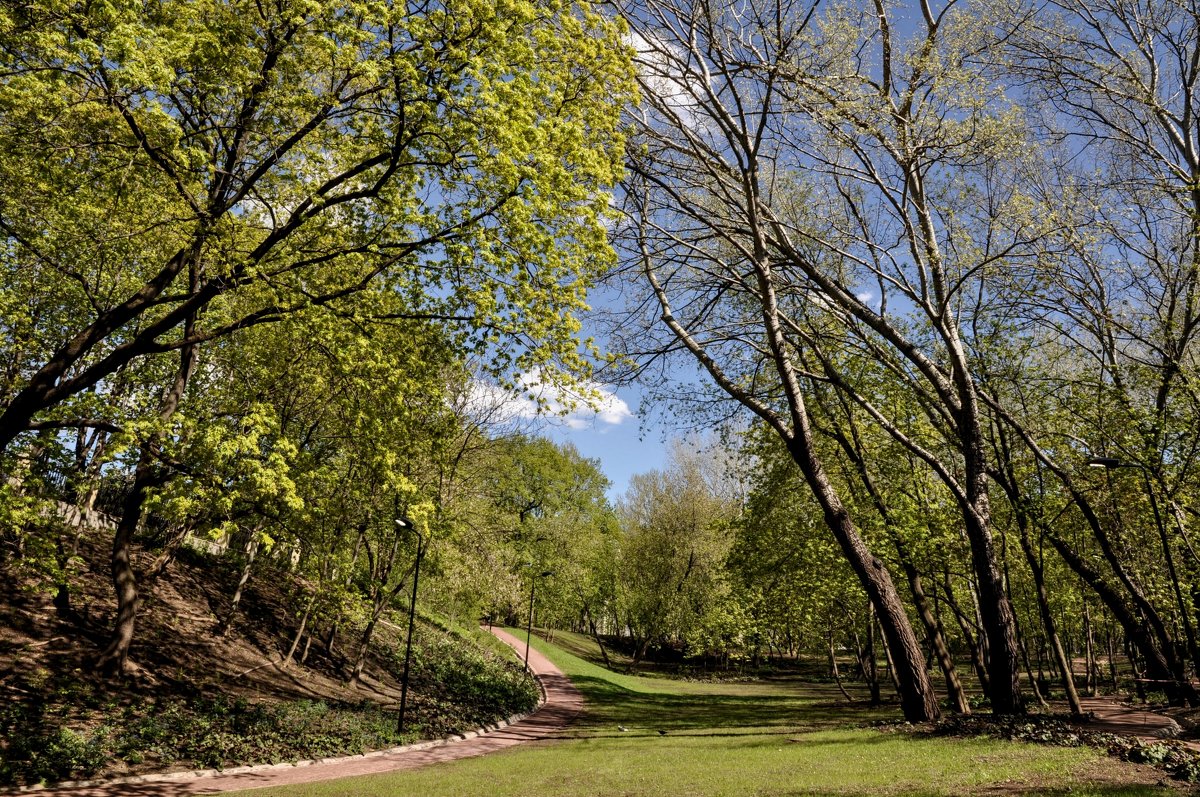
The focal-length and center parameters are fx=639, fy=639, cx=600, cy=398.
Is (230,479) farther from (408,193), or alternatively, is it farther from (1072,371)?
(1072,371)

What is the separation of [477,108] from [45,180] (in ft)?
19.8

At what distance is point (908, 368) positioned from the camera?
693 inches

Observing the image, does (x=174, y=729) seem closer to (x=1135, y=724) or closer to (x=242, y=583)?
(x=242, y=583)

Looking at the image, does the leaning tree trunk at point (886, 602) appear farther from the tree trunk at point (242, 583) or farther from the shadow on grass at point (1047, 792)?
the tree trunk at point (242, 583)

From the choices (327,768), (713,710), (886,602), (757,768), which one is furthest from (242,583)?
(713,710)

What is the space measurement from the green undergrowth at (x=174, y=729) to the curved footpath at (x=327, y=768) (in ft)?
1.07

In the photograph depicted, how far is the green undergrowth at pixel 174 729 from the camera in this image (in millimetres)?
10008

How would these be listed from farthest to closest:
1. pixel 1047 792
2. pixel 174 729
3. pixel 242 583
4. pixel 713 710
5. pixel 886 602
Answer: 1. pixel 713 710
2. pixel 242 583
3. pixel 886 602
4. pixel 174 729
5. pixel 1047 792

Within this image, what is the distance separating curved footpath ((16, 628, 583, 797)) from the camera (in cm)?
974

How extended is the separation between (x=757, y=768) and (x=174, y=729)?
10650mm

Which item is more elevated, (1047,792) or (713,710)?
(1047,792)

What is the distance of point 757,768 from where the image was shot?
1007cm

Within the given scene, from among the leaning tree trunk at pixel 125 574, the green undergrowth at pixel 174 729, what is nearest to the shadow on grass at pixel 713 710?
the green undergrowth at pixel 174 729

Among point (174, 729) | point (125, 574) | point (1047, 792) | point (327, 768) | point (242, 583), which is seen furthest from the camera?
point (242, 583)
